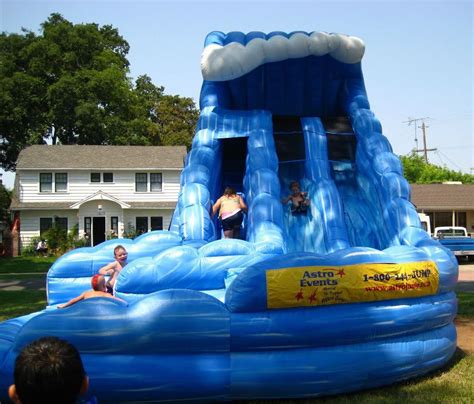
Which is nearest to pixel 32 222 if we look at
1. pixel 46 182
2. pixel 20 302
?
pixel 46 182

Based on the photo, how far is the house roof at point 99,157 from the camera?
23.7 metres

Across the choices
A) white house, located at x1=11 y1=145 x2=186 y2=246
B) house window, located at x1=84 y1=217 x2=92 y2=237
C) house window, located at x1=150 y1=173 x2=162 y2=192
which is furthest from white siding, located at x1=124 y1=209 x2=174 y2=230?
house window, located at x1=84 y1=217 x2=92 y2=237

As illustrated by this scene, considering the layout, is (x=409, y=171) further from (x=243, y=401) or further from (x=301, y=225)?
(x=243, y=401)

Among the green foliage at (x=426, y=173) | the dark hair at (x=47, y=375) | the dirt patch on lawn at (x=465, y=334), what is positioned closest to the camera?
the dark hair at (x=47, y=375)

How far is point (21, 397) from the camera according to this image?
1.49m

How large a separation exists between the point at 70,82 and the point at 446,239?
20.2 metres

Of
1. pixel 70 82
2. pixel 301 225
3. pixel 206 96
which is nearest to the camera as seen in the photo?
pixel 301 225

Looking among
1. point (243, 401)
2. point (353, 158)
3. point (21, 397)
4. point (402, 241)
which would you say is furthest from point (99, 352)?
point (353, 158)

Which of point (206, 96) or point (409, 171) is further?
point (409, 171)

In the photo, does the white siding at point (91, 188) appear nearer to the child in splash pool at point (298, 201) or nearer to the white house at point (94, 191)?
the white house at point (94, 191)

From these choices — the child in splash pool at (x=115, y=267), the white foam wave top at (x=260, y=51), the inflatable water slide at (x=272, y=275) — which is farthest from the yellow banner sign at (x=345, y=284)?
the white foam wave top at (x=260, y=51)

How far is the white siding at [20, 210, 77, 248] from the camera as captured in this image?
22.9 m

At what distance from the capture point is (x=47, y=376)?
4.83ft

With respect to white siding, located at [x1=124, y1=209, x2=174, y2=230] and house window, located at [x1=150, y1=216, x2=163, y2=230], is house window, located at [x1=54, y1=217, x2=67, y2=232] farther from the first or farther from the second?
house window, located at [x1=150, y1=216, x2=163, y2=230]
